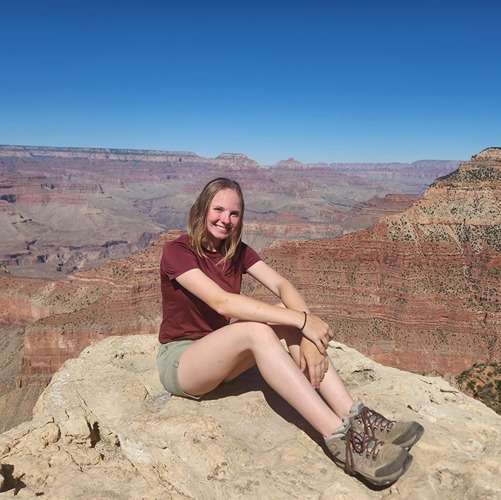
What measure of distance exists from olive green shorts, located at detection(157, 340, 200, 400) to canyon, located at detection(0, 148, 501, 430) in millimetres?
35128

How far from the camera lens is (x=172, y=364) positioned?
17.2 feet

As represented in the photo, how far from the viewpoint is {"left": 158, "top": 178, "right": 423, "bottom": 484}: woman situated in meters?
4.29

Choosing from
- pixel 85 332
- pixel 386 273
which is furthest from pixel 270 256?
pixel 85 332

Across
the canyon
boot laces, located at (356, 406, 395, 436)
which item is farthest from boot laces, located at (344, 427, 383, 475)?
the canyon

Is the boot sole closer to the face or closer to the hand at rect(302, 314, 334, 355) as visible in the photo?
the hand at rect(302, 314, 334, 355)

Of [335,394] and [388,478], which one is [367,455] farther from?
[335,394]

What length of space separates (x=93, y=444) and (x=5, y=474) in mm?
1059

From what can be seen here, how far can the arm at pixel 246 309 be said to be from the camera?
15.3 feet

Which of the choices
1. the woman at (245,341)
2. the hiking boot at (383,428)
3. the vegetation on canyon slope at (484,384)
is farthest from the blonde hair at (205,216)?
the vegetation on canyon slope at (484,384)

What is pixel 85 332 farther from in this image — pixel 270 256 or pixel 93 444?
pixel 93 444

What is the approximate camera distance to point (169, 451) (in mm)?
4578

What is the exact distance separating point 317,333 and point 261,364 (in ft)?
2.26

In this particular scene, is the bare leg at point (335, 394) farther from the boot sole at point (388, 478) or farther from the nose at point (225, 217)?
the nose at point (225, 217)

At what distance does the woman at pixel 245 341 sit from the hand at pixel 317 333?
1cm
